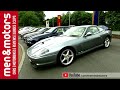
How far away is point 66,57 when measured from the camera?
4629 millimetres

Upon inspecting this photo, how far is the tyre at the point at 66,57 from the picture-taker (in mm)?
4505

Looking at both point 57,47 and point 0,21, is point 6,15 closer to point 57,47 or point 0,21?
point 0,21

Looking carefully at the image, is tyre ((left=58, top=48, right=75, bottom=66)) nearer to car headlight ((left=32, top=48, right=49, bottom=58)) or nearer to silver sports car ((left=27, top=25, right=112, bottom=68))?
silver sports car ((left=27, top=25, right=112, bottom=68))

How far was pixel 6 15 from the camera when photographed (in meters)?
3.99

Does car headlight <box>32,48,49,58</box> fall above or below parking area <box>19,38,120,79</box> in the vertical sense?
above

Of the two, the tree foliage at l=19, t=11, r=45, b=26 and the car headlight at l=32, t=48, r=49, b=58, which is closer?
the car headlight at l=32, t=48, r=49, b=58

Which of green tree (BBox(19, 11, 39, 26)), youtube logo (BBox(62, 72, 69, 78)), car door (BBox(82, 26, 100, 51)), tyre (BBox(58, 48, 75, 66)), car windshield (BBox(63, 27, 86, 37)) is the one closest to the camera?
youtube logo (BBox(62, 72, 69, 78))

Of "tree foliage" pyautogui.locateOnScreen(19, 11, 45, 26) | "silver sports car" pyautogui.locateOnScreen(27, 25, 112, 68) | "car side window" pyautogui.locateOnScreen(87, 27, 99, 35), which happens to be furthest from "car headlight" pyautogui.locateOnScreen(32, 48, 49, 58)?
"car side window" pyautogui.locateOnScreen(87, 27, 99, 35)

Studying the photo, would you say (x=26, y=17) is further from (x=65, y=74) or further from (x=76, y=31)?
(x=65, y=74)

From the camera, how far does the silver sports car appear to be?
4297 mm

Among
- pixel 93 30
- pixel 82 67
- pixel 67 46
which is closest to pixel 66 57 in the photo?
pixel 67 46
